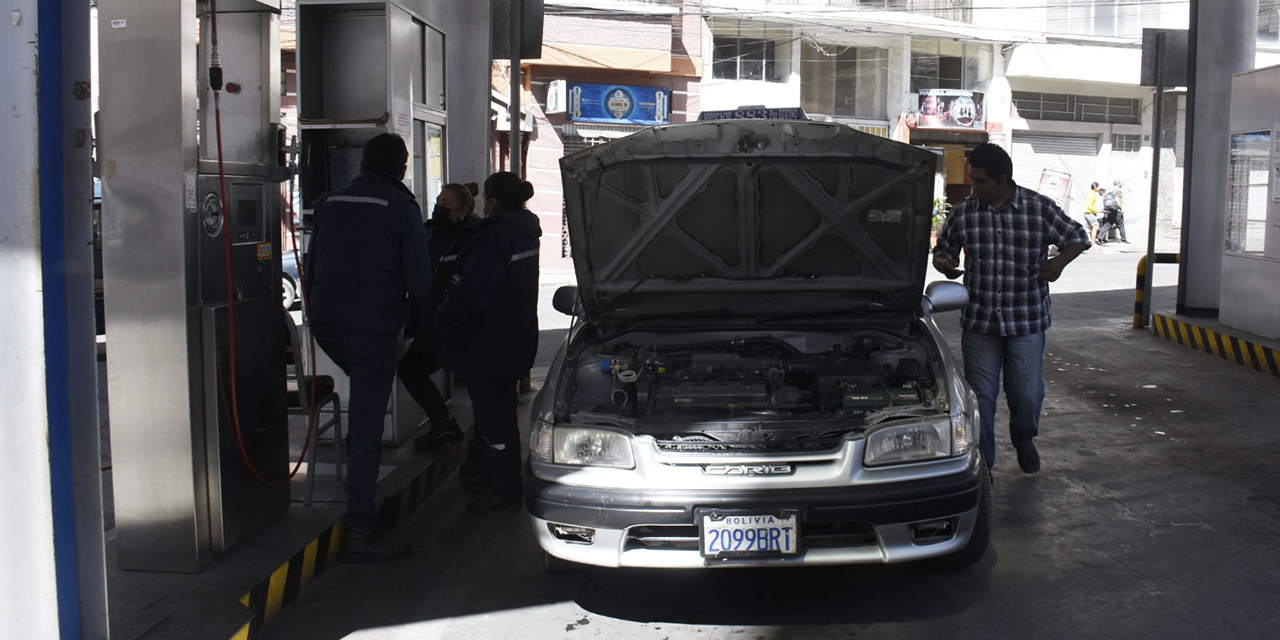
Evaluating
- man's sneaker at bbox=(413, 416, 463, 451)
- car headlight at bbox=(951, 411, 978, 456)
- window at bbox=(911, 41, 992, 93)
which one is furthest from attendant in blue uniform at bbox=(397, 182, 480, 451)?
window at bbox=(911, 41, 992, 93)

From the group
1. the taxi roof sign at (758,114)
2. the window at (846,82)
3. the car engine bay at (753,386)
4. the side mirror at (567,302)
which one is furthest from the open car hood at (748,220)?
the window at (846,82)

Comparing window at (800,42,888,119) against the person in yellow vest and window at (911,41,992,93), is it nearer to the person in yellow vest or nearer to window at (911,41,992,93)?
window at (911,41,992,93)

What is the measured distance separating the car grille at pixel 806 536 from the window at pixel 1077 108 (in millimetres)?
29362

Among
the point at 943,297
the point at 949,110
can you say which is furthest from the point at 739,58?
the point at 943,297

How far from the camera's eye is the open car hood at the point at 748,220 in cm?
489

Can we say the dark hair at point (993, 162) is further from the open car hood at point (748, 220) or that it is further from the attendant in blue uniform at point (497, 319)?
the attendant in blue uniform at point (497, 319)

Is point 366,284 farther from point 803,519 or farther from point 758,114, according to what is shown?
point 758,114

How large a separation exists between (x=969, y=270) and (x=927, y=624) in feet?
8.08

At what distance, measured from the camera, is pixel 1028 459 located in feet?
20.6

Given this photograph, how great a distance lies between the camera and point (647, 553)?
4137 millimetres

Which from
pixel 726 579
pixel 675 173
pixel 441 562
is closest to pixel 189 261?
pixel 441 562

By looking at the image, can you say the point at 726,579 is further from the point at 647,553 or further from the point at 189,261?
the point at 189,261

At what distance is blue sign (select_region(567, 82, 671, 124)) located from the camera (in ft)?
80.1

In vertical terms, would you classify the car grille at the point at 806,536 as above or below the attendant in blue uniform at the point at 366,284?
below
